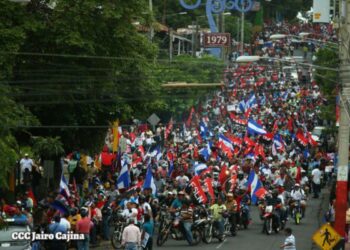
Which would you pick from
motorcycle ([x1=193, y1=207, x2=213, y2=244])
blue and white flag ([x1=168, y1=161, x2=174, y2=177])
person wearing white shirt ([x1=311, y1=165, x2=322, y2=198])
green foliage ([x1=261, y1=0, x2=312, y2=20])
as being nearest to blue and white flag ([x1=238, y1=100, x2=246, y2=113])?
blue and white flag ([x1=168, y1=161, x2=174, y2=177])

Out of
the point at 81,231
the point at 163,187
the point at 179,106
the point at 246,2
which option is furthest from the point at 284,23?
the point at 81,231

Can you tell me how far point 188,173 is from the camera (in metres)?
44.9

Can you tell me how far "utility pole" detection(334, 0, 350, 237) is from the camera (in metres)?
32.1

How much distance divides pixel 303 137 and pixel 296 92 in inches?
1205

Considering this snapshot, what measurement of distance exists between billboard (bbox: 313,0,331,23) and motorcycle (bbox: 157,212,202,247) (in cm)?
720

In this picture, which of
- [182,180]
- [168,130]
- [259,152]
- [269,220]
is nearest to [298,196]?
[269,220]

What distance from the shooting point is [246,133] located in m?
61.2

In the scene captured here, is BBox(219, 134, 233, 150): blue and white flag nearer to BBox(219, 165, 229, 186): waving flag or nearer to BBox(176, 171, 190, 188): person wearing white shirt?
BBox(219, 165, 229, 186): waving flag

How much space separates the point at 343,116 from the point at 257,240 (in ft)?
18.4

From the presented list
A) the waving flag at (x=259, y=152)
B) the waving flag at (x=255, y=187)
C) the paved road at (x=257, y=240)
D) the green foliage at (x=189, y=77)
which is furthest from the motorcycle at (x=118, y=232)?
the green foliage at (x=189, y=77)

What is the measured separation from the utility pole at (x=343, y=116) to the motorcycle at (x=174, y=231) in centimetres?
415

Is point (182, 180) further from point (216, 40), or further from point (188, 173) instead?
point (216, 40)

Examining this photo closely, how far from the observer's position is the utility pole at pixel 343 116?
32.1 m

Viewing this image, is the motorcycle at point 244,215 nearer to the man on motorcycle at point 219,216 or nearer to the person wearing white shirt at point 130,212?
the man on motorcycle at point 219,216
